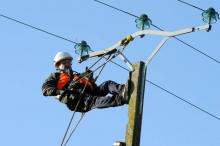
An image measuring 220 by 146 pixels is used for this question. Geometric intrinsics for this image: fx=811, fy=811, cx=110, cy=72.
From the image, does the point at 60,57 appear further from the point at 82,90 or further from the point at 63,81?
the point at 82,90

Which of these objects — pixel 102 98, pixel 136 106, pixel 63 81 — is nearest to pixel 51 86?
pixel 63 81

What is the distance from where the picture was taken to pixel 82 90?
1059 cm

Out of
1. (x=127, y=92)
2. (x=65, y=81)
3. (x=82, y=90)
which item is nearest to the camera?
(x=127, y=92)

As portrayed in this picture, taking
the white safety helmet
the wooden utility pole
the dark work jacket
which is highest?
the white safety helmet

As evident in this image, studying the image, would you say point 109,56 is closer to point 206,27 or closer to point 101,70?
point 101,70

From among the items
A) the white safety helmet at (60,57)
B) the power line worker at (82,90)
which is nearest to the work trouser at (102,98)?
the power line worker at (82,90)

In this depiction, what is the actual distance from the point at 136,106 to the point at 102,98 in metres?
0.86

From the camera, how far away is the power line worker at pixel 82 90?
10.0 m

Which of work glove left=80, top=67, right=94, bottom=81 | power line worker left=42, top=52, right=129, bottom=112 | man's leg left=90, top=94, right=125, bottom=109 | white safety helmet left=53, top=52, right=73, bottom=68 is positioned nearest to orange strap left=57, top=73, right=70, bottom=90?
power line worker left=42, top=52, right=129, bottom=112

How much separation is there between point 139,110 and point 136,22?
139 centimetres

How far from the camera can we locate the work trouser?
389 inches

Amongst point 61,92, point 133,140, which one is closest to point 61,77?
point 61,92

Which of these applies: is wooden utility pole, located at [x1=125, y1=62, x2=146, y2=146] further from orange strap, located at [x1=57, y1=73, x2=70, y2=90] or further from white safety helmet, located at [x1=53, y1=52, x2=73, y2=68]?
white safety helmet, located at [x1=53, y1=52, x2=73, y2=68]

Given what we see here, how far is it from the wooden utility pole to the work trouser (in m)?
0.26
